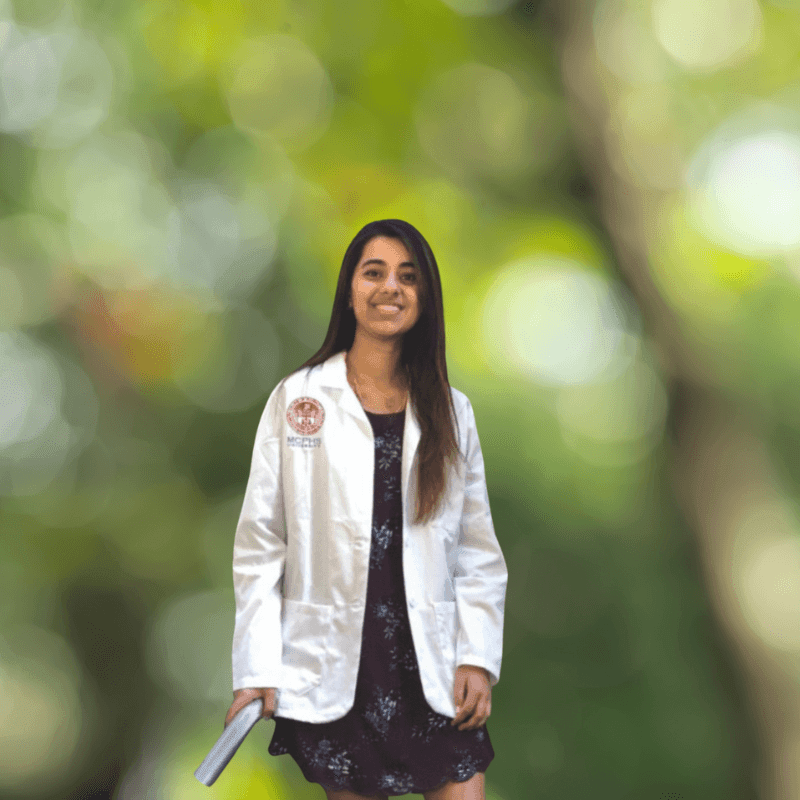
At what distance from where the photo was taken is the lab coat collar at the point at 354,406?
152 centimetres

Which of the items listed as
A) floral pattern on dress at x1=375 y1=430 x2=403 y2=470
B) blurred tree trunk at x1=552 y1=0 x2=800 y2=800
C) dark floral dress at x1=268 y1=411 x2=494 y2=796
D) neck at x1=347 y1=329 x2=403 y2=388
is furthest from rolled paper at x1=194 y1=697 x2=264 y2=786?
blurred tree trunk at x1=552 y1=0 x2=800 y2=800

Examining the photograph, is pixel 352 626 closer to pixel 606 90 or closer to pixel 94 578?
pixel 94 578

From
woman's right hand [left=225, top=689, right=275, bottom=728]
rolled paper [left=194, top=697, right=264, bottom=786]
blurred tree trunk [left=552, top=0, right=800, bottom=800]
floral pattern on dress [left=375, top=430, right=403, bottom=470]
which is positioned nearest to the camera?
rolled paper [left=194, top=697, right=264, bottom=786]

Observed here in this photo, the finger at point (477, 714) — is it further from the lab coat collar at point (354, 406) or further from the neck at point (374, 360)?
the neck at point (374, 360)

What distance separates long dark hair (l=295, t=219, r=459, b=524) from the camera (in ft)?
5.02

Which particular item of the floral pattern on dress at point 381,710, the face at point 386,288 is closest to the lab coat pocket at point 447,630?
the floral pattern on dress at point 381,710

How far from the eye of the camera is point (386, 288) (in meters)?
1.57

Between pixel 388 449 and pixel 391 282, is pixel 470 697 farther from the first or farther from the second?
pixel 391 282

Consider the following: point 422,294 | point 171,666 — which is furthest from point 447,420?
point 171,666

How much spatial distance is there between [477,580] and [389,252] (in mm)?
639

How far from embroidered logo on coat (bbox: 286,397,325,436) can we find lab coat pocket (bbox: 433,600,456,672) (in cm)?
39

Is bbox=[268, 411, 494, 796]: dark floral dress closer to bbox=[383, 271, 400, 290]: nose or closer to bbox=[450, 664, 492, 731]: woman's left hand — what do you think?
bbox=[450, 664, 492, 731]: woman's left hand

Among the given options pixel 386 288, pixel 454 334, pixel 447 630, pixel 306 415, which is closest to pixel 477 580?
pixel 447 630

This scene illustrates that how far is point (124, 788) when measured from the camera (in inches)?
82.5
